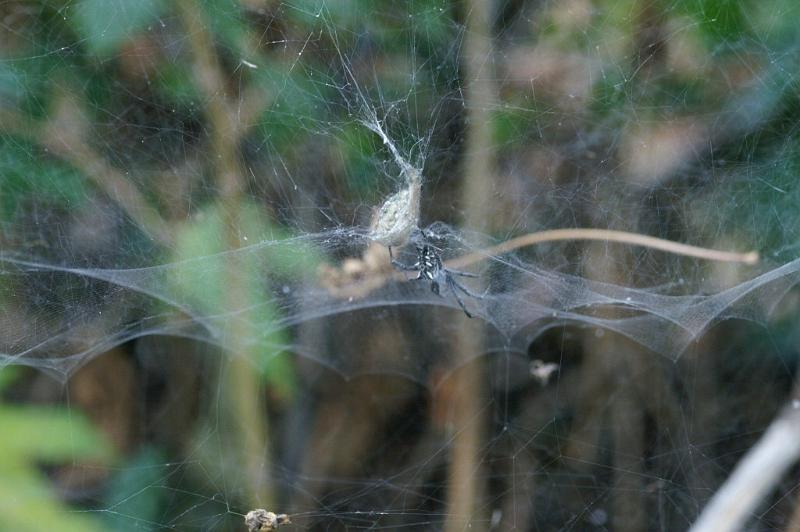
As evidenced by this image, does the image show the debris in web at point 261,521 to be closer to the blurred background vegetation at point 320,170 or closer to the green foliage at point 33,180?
the blurred background vegetation at point 320,170

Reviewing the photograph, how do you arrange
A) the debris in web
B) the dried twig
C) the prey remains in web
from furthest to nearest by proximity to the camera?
1. the debris in web
2. the prey remains in web
3. the dried twig

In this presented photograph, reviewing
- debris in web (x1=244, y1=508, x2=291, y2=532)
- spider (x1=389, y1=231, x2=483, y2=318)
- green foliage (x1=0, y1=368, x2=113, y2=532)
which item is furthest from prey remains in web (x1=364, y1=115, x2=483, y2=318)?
green foliage (x1=0, y1=368, x2=113, y2=532)

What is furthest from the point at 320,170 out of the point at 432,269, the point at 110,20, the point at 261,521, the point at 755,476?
the point at 755,476

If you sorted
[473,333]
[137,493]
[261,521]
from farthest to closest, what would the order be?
[473,333] → [137,493] → [261,521]

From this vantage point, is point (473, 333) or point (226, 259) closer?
point (226, 259)

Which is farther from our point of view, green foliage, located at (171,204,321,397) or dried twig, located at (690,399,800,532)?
green foliage, located at (171,204,321,397)

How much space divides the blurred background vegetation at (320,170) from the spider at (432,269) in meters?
0.12

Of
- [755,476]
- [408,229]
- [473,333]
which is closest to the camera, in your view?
[755,476]

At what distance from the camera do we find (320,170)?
197 centimetres

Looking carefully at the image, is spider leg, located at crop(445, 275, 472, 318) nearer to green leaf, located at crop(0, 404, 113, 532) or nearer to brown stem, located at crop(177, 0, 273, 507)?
brown stem, located at crop(177, 0, 273, 507)

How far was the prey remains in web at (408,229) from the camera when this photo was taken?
6.11 ft

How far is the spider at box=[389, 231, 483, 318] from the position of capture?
195cm

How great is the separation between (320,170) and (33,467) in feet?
3.89

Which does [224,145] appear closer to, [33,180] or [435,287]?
[33,180]
